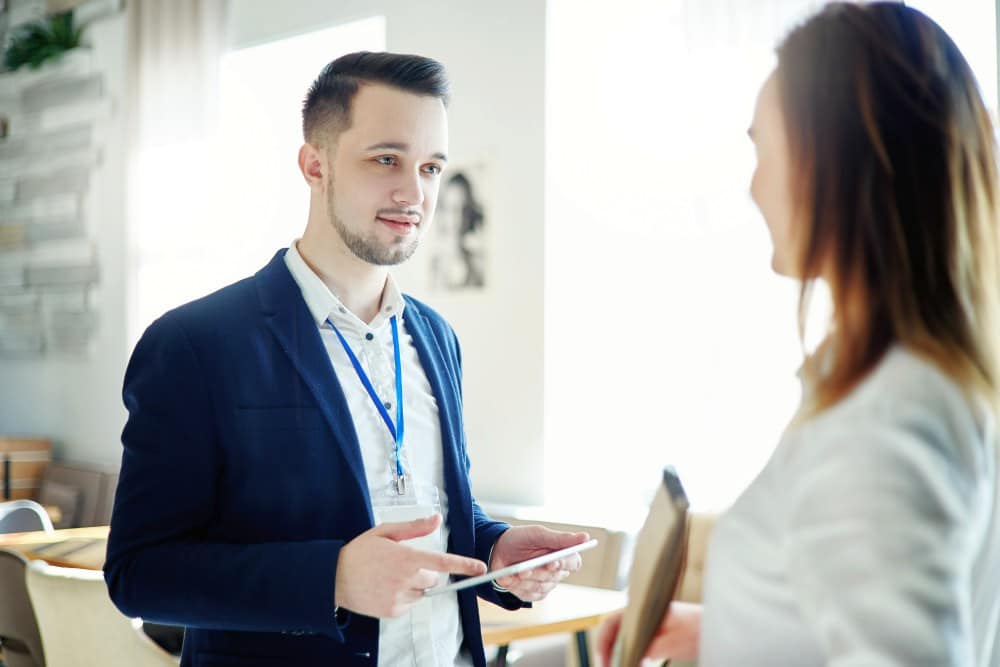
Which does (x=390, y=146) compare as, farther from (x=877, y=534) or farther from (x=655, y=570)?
(x=877, y=534)

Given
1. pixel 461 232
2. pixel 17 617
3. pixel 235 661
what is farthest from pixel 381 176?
pixel 461 232

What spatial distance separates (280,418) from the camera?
152 centimetres

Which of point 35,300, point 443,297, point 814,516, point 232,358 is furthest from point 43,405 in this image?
point 814,516

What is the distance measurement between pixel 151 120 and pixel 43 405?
2.39 meters

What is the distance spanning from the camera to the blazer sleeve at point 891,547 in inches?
27.9

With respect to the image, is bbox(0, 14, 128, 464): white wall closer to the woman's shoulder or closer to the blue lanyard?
the blue lanyard

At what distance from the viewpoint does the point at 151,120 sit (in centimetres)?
593

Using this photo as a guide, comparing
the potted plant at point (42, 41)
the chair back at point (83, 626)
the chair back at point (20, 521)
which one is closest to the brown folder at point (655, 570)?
the chair back at point (83, 626)

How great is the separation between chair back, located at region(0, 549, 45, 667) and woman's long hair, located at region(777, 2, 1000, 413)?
2.15m

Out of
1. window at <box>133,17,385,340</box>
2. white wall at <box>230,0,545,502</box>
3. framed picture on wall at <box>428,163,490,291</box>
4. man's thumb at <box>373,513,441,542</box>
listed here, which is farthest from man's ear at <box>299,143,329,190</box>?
window at <box>133,17,385,340</box>

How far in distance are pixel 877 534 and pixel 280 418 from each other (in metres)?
1.02

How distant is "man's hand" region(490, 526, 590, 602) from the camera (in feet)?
5.28

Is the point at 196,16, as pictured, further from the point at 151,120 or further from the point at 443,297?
the point at 443,297

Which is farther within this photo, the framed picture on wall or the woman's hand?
the framed picture on wall
